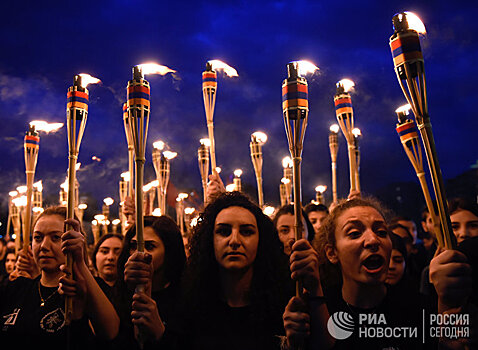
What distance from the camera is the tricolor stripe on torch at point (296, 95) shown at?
2.67 metres

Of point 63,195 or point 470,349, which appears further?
point 63,195

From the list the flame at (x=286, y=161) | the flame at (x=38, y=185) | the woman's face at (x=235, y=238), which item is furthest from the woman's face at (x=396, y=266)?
the flame at (x=38, y=185)

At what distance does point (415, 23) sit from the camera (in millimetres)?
2365

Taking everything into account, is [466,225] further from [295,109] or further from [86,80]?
[86,80]

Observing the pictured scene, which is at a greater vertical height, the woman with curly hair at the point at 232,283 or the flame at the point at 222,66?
the flame at the point at 222,66

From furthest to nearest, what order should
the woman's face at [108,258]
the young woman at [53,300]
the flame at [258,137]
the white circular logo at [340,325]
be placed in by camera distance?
the flame at [258,137], the woman's face at [108,258], the young woman at [53,300], the white circular logo at [340,325]

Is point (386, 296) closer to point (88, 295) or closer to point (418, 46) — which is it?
point (418, 46)

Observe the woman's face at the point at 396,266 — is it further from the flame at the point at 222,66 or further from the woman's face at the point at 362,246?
the flame at the point at 222,66

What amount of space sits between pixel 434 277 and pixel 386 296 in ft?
2.83

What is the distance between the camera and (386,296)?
2.81 metres

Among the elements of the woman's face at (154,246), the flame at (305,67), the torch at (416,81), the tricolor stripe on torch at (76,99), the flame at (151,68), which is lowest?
the woman's face at (154,246)

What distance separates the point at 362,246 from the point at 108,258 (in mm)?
3568

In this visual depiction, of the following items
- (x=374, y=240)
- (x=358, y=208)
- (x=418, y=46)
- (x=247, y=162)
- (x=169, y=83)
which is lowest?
(x=374, y=240)

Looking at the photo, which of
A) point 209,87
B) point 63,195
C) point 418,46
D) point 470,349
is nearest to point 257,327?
point 470,349
